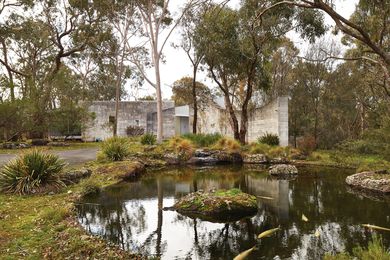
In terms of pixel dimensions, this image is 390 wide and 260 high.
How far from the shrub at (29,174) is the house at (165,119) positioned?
16134 mm

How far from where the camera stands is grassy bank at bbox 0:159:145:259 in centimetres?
513

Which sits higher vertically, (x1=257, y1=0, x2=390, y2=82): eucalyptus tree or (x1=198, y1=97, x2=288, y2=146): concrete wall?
(x1=257, y1=0, x2=390, y2=82): eucalyptus tree

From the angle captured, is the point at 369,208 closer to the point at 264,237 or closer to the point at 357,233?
the point at 357,233

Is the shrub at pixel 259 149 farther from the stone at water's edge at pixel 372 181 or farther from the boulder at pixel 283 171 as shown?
the stone at water's edge at pixel 372 181

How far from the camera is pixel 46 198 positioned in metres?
8.73

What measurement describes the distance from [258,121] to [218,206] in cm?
1725

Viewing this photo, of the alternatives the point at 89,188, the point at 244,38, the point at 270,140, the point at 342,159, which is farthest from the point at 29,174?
the point at 270,140

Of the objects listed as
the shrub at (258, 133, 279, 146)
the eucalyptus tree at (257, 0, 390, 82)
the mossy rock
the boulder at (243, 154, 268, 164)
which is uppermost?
the eucalyptus tree at (257, 0, 390, 82)

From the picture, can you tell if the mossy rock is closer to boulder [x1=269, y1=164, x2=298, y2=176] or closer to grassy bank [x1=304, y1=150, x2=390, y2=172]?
boulder [x1=269, y1=164, x2=298, y2=176]

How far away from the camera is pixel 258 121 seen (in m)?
24.7

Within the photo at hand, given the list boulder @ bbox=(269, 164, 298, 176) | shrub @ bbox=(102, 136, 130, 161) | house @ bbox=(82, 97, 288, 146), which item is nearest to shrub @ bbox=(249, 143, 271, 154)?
house @ bbox=(82, 97, 288, 146)

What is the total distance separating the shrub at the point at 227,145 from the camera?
19.6 meters

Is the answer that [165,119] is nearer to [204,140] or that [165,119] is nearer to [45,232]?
[204,140]

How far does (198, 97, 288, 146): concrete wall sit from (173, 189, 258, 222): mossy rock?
14.4 metres
